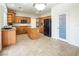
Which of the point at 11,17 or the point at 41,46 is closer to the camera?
the point at 11,17

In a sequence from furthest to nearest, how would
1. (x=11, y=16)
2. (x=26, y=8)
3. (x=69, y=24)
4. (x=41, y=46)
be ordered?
(x=69, y=24), (x=41, y=46), (x=26, y=8), (x=11, y=16)


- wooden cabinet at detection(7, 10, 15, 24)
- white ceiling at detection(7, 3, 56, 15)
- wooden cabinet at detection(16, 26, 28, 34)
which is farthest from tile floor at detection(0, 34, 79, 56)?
white ceiling at detection(7, 3, 56, 15)

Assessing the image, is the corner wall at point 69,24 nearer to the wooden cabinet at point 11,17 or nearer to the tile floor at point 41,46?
the tile floor at point 41,46

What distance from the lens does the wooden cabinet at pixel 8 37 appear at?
2.44 m

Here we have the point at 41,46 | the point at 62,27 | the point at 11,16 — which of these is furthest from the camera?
the point at 62,27

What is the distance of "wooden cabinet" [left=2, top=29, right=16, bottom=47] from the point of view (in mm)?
2438

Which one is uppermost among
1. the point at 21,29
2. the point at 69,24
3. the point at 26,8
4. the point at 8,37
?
the point at 26,8

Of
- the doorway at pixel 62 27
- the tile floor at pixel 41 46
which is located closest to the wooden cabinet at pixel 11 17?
the tile floor at pixel 41 46

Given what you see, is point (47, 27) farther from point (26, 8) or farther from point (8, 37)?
point (8, 37)

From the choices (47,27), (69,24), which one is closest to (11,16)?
(47,27)

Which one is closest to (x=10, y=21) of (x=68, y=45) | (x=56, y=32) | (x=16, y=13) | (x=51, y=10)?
(x=16, y=13)

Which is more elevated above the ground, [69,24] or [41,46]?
[69,24]

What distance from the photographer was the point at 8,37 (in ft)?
8.66

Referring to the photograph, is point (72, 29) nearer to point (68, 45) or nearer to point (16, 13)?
point (68, 45)
